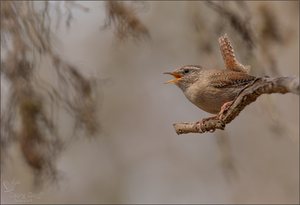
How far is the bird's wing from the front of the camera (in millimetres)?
4999

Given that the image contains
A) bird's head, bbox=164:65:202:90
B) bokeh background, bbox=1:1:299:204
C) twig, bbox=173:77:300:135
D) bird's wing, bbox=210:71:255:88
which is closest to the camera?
twig, bbox=173:77:300:135

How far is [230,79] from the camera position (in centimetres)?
511

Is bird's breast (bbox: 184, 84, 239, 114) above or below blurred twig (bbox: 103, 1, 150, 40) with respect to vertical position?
below

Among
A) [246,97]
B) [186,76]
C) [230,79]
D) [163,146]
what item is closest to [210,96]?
[230,79]

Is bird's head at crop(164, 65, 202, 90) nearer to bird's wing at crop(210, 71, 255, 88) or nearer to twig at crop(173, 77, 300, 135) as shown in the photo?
bird's wing at crop(210, 71, 255, 88)

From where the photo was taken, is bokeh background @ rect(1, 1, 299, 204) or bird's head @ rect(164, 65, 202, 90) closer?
bird's head @ rect(164, 65, 202, 90)

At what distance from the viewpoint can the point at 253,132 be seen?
1448 centimetres

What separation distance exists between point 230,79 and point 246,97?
1.42 metres

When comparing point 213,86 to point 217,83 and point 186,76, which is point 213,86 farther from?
point 186,76

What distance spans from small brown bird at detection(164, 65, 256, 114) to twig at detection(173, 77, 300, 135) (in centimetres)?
64

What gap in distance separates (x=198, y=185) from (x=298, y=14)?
731cm

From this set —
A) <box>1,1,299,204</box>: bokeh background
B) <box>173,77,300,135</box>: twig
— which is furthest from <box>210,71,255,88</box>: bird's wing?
<box>1,1,299,204</box>: bokeh background

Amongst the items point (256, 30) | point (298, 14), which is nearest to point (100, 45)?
point (298, 14)

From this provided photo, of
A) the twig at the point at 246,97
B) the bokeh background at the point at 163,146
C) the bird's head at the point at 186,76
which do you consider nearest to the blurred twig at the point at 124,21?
the bird's head at the point at 186,76
